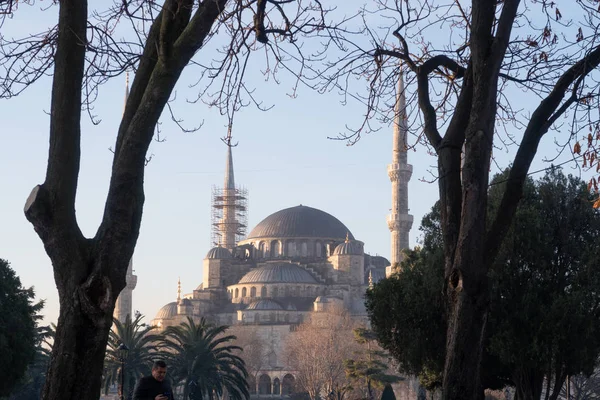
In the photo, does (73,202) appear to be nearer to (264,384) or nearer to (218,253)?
(264,384)

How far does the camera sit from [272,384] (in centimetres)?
9231

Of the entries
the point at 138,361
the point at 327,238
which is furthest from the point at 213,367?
the point at 327,238

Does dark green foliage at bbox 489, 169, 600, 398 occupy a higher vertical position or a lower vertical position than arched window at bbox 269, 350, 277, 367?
lower

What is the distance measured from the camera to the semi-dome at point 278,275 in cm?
10158

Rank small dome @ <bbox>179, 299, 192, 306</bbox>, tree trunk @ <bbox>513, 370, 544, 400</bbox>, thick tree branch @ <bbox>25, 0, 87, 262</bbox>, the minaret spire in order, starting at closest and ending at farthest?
thick tree branch @ <bbox>25, 0, 87, 262</bbox> < tree trunk @ <bbox>513, 370, 544, 400</bbox> < small dome @ <bbox>179, 299, 192, 306</bbox> < the minaret spire

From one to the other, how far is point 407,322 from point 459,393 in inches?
536

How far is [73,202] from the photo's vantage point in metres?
6.30

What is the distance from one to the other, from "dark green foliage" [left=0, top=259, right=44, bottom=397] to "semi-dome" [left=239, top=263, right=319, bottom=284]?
74886mm

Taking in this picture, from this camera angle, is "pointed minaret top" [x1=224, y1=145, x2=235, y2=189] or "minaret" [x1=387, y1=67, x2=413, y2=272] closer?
"minaret" [x1=387, y1=67, x2=413, y2=272]

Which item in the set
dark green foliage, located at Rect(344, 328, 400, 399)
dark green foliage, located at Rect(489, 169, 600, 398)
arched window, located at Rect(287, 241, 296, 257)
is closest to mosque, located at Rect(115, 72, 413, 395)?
arched window, located at Rect(287, 241, 296, 257)

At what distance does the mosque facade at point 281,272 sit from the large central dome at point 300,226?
10cm

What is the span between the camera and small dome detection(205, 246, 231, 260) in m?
107

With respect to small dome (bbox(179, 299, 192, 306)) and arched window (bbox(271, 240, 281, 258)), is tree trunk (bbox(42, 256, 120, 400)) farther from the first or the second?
arched window (bbox(271, 240, 281, 258))

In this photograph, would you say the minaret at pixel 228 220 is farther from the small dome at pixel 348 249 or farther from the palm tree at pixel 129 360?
the palm tree at pixel 129 360
